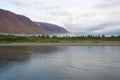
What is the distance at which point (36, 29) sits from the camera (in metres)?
154

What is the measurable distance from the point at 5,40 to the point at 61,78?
42991 millimetres

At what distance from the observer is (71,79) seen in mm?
13547

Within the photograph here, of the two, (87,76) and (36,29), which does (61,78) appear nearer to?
(87,76)

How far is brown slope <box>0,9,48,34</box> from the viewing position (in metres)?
124

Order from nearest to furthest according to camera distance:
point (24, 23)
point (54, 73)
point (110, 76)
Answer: point (110, 76), point (54, 73), point (24, 23)

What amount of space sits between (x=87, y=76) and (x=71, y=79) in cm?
131

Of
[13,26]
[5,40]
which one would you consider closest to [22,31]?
[13,26]

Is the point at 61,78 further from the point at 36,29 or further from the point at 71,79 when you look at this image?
the point at 36,29

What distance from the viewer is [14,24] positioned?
137 m

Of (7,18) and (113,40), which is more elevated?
(7,18)

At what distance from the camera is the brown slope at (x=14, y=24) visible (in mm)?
124438

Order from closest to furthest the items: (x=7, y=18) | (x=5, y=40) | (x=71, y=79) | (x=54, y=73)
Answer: (x=71, y=79), (x=54, y=73), (x=5, y=40), (x=7, y=18)

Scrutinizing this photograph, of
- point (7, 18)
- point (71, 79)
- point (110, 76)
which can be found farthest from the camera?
point (7, 18)

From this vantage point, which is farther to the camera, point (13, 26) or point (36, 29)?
point (36, 29)
